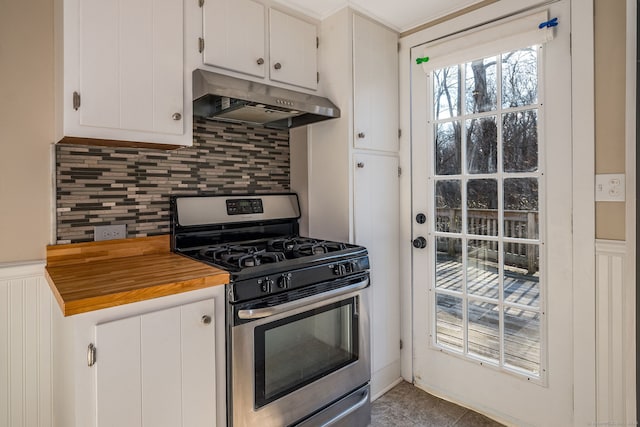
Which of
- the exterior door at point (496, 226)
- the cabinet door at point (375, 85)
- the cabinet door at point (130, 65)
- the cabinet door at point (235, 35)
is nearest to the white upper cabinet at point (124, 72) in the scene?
the cabinet door at point (130, 65)

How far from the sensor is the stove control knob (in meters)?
1.48

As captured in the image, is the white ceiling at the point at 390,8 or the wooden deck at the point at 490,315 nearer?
the wooden deck at the point at 490,315

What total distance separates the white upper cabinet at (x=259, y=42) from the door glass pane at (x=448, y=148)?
846mm

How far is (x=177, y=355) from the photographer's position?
4.19ft

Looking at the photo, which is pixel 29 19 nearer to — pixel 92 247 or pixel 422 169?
pixel 92 247

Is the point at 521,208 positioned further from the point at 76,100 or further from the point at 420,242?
the point at 76,100

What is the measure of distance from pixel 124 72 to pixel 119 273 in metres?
0.83

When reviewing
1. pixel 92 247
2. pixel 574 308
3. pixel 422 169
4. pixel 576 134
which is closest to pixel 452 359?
pixel 574 308

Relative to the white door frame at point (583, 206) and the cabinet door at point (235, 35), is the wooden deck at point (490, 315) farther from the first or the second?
the cabinet door at point (235, 35)

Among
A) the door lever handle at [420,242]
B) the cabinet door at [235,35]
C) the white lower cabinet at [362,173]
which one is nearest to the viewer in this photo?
the cabinet door at [235,35]

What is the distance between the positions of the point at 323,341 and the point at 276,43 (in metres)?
1.63

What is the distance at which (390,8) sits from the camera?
6.79 ft

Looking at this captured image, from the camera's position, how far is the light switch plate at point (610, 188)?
1556 mm

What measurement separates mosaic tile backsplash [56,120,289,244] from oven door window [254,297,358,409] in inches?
34.3
